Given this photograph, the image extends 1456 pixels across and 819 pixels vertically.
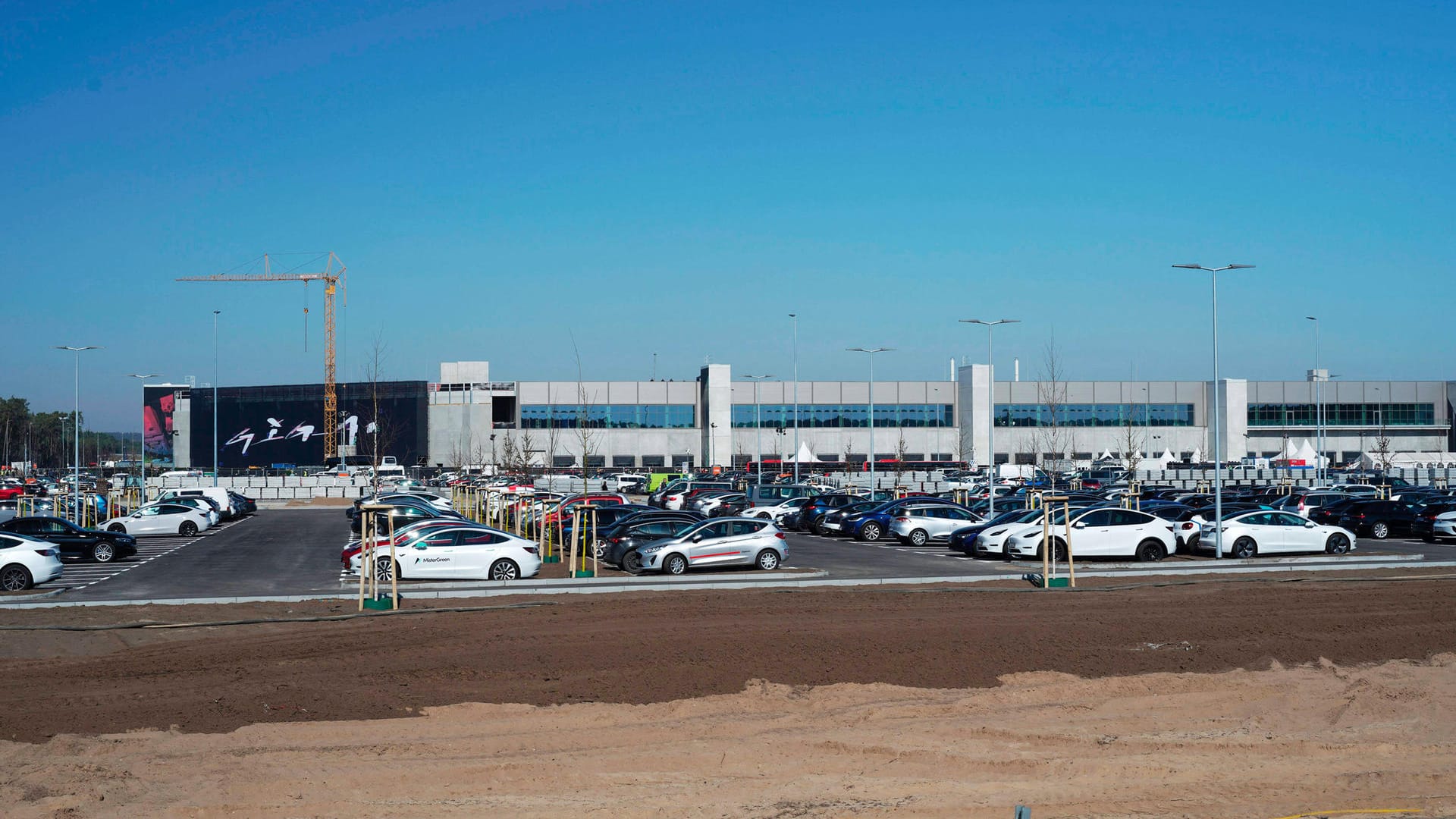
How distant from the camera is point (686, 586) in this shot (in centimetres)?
2419

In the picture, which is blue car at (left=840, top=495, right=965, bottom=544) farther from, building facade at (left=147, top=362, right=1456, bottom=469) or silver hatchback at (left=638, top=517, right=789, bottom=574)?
building facade at (left=147, top=362, right=1456, bottom=469)

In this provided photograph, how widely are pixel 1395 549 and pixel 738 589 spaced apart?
22134 millimetres

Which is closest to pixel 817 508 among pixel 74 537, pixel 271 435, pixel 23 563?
pixel 74 537

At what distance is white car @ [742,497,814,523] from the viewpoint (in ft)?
146

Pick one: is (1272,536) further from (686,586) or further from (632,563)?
(632,563)

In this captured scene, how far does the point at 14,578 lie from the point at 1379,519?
127ft

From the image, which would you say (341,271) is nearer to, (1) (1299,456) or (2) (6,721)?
(1) (1299,456)

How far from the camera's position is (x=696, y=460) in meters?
101

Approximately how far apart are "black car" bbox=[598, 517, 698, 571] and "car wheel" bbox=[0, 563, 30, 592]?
12629mm

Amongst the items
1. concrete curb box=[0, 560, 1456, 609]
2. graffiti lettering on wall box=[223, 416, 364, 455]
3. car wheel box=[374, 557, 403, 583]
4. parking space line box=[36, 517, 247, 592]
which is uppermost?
graffiti lettering on wall box=[223, 416, 364, 455]

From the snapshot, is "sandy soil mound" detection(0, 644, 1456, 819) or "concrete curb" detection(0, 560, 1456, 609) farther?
"concrete curb" detection(0, 560, 1456, 609)

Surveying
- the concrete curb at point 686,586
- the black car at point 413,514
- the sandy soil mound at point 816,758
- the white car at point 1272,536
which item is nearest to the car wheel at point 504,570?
the concrete curb at point 686,586

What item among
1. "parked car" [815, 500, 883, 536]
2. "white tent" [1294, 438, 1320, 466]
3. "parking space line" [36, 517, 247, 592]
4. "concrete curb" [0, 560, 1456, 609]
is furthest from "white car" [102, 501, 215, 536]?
"white tent" [1294, 438, 1320, 466]

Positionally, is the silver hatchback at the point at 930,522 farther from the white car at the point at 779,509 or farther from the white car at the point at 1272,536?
the white car at the point at 779,509
